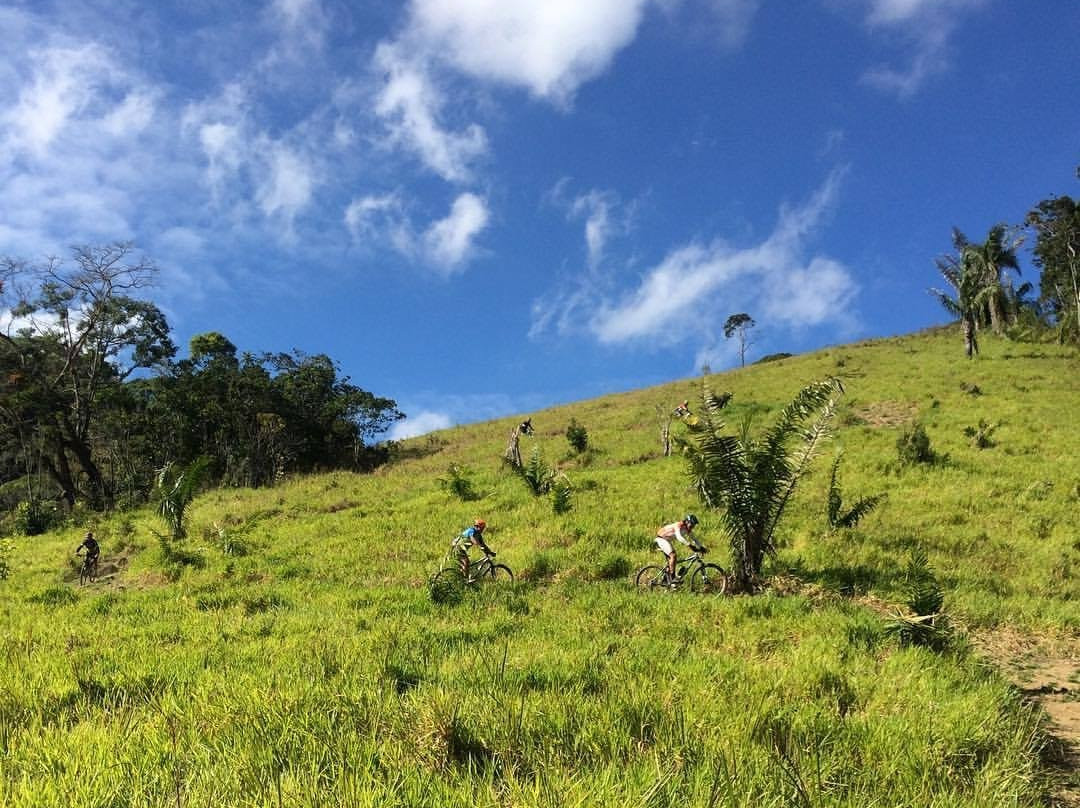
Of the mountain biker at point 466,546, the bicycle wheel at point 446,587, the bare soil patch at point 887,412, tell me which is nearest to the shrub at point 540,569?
the mountain biker at point 466,546

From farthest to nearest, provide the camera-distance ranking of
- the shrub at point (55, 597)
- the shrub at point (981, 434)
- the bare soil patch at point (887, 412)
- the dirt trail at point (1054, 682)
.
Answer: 1. the bare soil patch at point (887, 412)
2. the shrub at point (981, 434)
3. the shrub at point (55, 597)
4. the dirt trail at point (1054, 682)

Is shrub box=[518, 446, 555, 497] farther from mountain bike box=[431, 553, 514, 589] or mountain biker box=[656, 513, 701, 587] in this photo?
mountain biker box=[656, 513, 701, 587]

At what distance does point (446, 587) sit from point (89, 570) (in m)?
12.2

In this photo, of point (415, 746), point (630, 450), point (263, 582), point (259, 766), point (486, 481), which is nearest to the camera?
point (259, 766)

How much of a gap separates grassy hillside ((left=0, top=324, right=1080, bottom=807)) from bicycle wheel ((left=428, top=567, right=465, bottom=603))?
0.37 metres

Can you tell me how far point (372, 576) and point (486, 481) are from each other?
10766mm

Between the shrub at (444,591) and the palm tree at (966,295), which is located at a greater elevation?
the palm tree at (966,295)

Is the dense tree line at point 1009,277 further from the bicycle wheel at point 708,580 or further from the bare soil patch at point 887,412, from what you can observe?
the bicycle wheel at point 708,580

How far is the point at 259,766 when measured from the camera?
378 cm

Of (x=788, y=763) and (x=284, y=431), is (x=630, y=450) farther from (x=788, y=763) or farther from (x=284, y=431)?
(x=788, y=763)

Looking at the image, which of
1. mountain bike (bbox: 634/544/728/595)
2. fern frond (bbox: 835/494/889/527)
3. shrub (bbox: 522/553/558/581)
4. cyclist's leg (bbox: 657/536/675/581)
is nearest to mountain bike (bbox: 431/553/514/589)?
shrub (bbox: 522/553/558/581)

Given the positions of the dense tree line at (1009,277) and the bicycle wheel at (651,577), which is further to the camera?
the dense tree line at (1009,277)

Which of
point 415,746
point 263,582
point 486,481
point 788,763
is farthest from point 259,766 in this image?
point 486,481

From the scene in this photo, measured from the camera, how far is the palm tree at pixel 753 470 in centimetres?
1155
